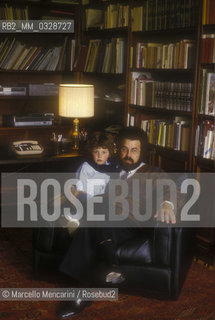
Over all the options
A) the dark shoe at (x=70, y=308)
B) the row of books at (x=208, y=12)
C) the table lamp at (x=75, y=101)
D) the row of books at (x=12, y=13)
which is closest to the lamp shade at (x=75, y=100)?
the table lamp at (x=75, y=101)

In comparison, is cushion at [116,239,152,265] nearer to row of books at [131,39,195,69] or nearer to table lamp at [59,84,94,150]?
table lamp at [59,84,94,150]

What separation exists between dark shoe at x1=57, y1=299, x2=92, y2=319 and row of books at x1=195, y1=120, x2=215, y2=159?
135cm

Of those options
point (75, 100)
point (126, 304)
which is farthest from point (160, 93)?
point (126, 304)

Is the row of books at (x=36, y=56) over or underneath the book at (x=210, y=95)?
over

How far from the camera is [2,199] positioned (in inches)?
168

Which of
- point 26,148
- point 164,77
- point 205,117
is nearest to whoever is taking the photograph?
point 205,117

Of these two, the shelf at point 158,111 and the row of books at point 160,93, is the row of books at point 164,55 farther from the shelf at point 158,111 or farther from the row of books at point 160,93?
the shelf at point 158,111

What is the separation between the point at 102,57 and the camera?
4.04m

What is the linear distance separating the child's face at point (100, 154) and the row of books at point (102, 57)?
1.20 metres

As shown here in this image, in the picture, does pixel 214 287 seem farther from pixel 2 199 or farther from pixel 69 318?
pixel 2 199

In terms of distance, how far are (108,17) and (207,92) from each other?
147 centimetres

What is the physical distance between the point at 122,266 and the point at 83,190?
0.64 metres

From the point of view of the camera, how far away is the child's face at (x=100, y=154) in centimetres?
290

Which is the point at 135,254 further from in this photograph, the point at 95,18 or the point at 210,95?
the point at 95,18
